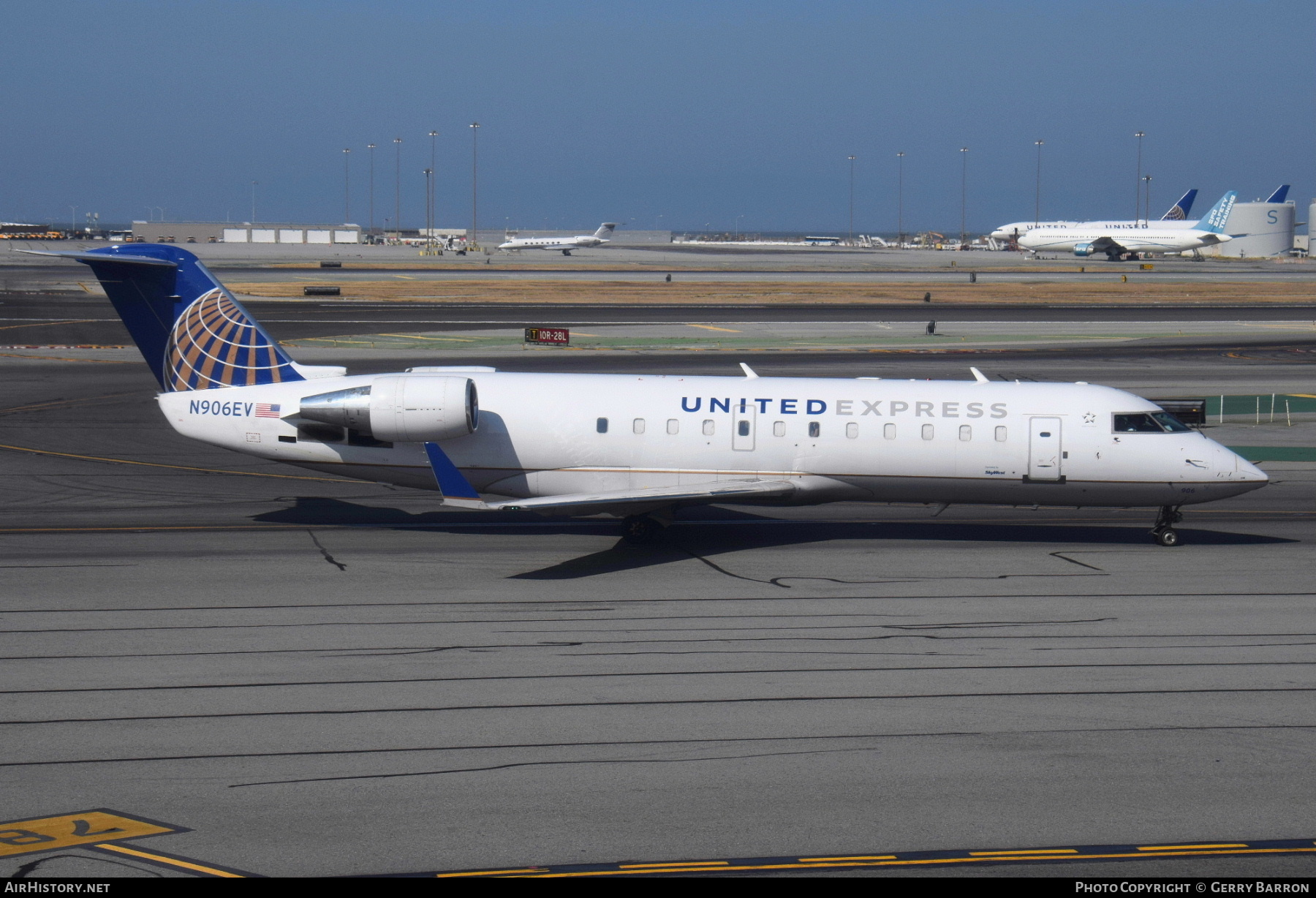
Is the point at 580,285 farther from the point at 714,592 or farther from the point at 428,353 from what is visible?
the point at 714,592

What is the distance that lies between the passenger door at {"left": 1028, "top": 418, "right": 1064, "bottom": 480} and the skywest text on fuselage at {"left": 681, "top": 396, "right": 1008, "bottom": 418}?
2.65 ft

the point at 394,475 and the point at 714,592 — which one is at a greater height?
the point at 394,475

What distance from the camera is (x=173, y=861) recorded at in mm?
11031

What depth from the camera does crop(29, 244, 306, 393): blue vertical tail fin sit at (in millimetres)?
26250

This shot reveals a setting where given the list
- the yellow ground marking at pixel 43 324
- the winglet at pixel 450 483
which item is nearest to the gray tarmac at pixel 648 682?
the winglet at pixel 450 483

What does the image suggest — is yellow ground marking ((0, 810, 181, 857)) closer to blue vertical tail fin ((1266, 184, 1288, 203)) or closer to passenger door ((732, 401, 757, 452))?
passenger door ((732, 401, 757, 452))

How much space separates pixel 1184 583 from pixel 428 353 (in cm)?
3968

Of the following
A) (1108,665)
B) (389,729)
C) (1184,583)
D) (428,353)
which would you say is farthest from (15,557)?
(428,353)

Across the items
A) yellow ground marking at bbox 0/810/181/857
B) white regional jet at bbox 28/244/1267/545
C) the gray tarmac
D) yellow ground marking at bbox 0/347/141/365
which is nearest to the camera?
yellow ground marking at bbox 0/810/181/857

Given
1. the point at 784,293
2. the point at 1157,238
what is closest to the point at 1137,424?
the point at 784,293

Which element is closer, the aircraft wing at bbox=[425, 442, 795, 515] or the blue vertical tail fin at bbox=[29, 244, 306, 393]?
the aircraft wing at bbox=[425, 442, 795, 515]

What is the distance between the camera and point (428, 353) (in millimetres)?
55656

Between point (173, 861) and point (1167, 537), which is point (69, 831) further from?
point (1167, 537)

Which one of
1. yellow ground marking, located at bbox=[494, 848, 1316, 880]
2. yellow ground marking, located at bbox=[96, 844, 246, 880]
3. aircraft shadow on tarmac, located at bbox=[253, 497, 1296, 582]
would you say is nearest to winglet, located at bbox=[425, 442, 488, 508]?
aircraft shadow on tarmac, located at bbox=[253, 497, 1296, 582]
